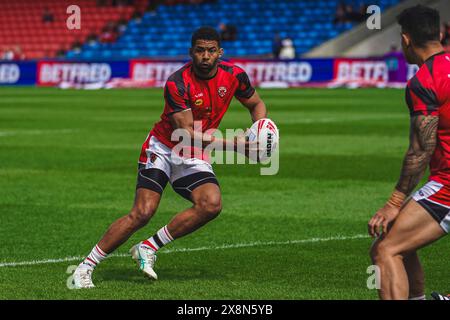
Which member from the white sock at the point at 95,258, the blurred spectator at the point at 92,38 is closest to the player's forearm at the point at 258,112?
the white sock at the point at 95,258

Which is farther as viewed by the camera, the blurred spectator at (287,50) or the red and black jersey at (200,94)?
the blurred spectator at (287,50)

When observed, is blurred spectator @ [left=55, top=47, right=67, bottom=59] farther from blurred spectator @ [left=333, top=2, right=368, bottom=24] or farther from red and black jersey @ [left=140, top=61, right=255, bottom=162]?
red and black jersey @ [left=140, top=61, right=255, bottom=162]

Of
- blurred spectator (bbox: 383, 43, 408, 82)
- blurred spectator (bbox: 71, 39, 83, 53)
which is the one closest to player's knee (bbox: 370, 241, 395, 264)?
blurred spectator (bbox: 383, 43, 408, 82)

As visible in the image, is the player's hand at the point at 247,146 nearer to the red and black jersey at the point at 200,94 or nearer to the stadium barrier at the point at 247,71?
the red and black jersey at the point at 200,94

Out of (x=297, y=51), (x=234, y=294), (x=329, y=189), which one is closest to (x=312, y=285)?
(x=234, y=294)

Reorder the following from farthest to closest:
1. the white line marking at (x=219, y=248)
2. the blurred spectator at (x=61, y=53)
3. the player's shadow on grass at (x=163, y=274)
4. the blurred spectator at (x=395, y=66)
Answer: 1. the blurred spectator at (x=61, y=53)
2. the blurred spectator at (x=395, y=66)
3. the white line marking at (x=219, y=248)
4. the player's shadow on grass at (x=163, y=274)

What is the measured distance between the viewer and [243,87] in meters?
8.48

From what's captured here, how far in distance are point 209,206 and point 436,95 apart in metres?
2.49

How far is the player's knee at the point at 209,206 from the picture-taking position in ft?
26.5

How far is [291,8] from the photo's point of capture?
176 feet

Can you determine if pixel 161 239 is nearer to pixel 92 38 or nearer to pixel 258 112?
pixel 258 112

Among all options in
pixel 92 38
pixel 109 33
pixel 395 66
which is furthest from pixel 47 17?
pixel 395 66

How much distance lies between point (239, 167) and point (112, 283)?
29.2 ft
